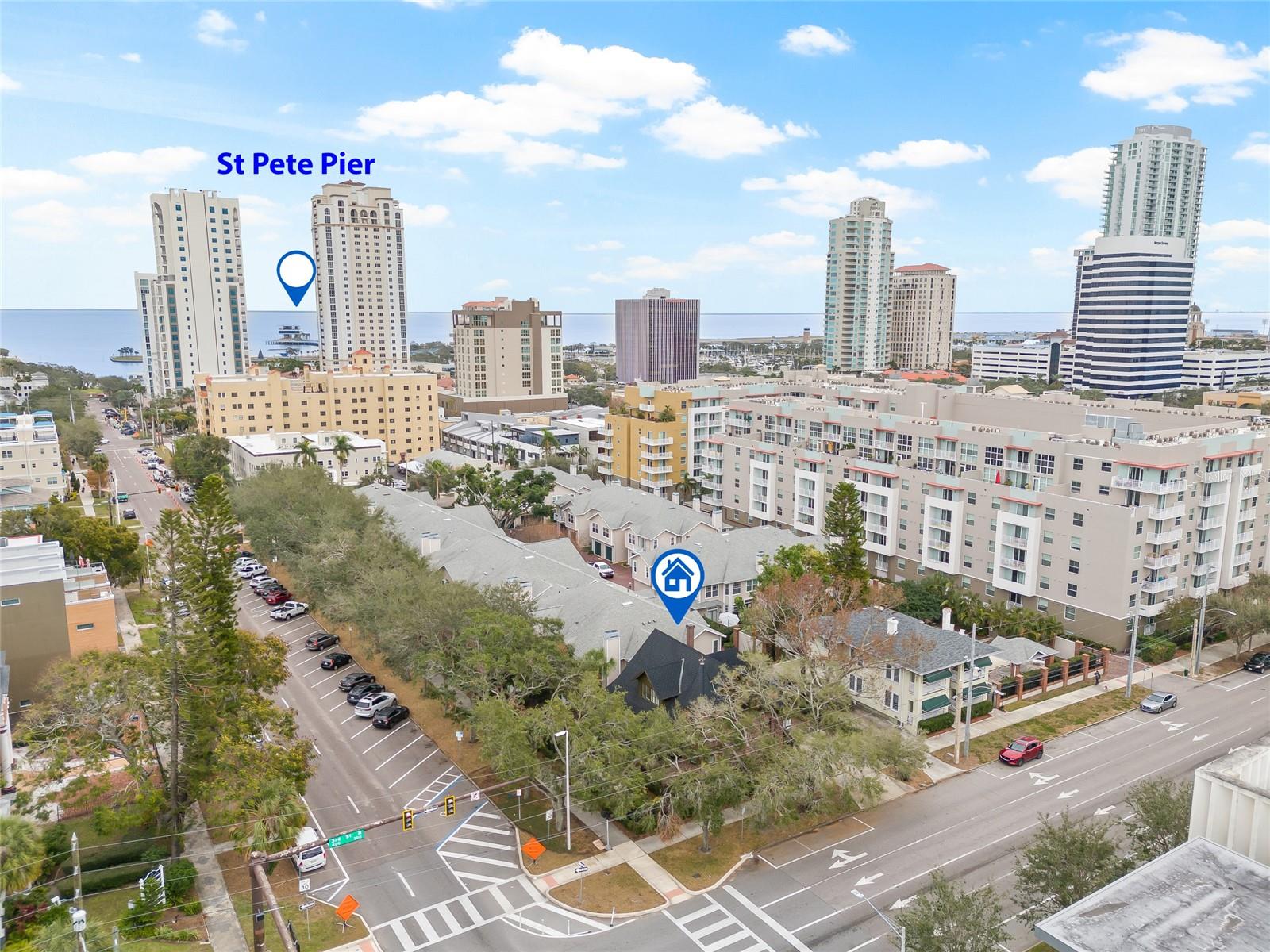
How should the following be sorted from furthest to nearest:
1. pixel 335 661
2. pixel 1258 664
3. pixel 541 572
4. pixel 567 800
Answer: pixel 541 572 < pixel 1258 664 < pixel 335 661 < pixel 567 800

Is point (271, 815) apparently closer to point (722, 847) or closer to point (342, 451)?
point (722, 847)

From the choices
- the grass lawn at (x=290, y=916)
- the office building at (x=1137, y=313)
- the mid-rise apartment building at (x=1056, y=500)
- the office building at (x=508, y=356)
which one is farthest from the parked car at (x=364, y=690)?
the office building at (x=1137, y=313)

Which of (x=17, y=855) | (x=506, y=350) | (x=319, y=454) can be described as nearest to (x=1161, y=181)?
(x=506, y=350)

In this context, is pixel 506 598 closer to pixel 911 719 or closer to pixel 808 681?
pixel 808 681

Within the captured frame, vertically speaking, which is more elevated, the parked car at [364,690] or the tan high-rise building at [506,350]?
the tan high-rise building at [506,350]

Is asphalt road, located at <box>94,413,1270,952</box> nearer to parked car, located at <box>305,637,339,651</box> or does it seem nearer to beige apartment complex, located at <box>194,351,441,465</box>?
parked car, located at <box>305,637,339,651</box>

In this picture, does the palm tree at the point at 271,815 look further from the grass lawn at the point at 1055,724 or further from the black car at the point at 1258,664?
the black car at the point at 1258,664

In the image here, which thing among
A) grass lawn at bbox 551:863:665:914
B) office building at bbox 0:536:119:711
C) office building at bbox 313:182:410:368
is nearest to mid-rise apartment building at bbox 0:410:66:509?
office building at bbox 0:536:119:711
